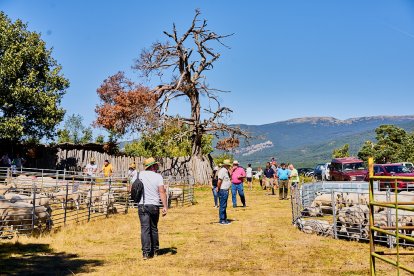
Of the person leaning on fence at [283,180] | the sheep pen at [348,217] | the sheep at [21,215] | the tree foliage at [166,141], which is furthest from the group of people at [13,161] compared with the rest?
the sheep pen at [348,217]

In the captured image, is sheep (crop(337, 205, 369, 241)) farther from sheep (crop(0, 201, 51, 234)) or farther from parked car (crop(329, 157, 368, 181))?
parked car (crop(329, 157, 368, 181))

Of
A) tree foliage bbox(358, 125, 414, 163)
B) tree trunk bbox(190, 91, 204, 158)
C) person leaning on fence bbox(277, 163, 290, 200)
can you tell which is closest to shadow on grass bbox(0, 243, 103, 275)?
person leaning on fence bbox(277, 163, 290, 200)

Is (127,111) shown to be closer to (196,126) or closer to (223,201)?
(196,126)

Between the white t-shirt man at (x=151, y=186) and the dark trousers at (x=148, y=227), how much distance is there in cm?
13

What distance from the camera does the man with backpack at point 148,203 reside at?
9555mm

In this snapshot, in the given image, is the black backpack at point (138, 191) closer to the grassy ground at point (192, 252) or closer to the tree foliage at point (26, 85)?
the grassy ground at point (192, 252)

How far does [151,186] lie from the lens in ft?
32.1

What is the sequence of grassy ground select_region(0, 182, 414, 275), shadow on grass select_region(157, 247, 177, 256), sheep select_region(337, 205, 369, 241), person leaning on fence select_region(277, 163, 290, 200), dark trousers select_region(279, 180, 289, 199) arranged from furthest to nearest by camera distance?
dark trousers select_region(279, 180, 289, 199), person leaning on fence select_region(277, 163, 290, 200), sheep select_region(337, 205, 369, 241), shadow on grass select_region(157, 247, 177, 256), grassy ground select_region(0, 182, 414, 275)

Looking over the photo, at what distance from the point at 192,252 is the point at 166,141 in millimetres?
27216

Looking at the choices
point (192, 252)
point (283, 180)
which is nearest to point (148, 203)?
point (192, 252)

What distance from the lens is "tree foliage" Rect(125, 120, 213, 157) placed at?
3344 cm

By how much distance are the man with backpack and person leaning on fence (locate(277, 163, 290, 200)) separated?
13164 millimetres

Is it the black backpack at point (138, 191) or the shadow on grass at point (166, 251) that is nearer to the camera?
the black backpack at point (138, 191)

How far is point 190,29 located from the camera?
34.9 m
